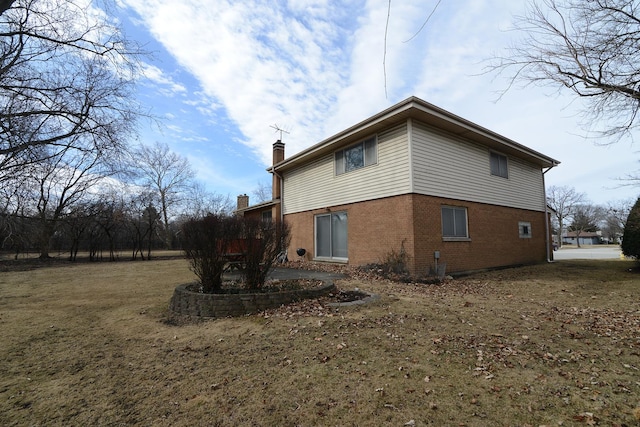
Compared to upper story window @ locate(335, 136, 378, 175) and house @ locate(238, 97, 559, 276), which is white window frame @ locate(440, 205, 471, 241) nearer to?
house @ locate(238, 97, 559, 276)

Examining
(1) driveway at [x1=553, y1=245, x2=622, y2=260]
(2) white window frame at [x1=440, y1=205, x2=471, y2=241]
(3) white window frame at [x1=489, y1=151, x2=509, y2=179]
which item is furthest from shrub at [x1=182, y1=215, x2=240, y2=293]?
(1) driveway at [x1=553, y1=245, x2=622, y2=260]

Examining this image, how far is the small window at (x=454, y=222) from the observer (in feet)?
34.6

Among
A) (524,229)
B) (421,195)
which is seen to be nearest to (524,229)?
(524,229)

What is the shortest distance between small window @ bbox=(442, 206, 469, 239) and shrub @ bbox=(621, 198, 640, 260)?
17.5 ft

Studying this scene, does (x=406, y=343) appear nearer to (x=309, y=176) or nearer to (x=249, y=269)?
(x=249, y=269)

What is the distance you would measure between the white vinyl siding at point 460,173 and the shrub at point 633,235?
3.56 meters

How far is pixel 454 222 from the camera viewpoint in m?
10.8

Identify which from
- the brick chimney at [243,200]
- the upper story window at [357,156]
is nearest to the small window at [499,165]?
the upper story window at [357,156]

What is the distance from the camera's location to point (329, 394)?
2891 millimetres

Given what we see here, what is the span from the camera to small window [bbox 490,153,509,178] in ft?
41.4

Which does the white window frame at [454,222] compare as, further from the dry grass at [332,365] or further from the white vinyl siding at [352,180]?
the dry grass at [332,365]

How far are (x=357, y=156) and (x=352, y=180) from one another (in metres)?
0.91

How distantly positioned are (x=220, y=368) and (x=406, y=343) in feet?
7.55

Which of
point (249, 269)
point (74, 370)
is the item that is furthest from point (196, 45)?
point (74, 370)
